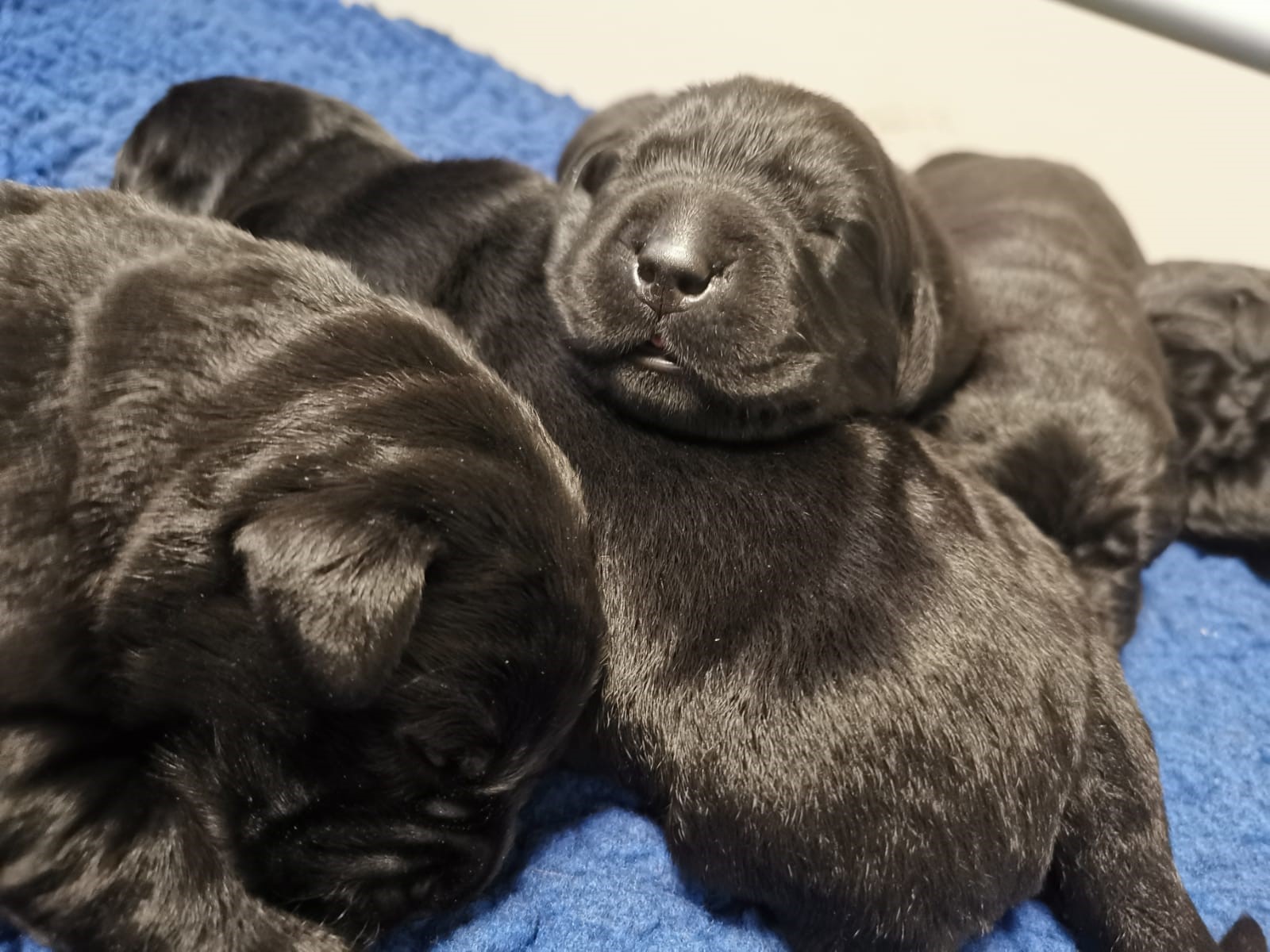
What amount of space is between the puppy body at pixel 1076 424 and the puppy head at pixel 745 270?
214 mm

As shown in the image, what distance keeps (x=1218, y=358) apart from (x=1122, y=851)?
144 cm

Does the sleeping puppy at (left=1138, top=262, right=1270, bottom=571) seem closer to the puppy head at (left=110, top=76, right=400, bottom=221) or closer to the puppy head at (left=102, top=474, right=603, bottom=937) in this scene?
the puppy head at (left=102, top=474, right=603, bottom=937)

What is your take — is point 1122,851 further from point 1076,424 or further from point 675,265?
point 675,265

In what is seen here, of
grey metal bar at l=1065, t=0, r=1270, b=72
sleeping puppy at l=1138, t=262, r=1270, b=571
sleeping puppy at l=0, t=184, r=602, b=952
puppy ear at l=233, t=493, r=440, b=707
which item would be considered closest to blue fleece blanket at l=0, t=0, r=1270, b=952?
sleeping puppy at l=1138, t=262, r=1270, b=571

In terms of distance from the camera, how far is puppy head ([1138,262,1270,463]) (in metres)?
2.42

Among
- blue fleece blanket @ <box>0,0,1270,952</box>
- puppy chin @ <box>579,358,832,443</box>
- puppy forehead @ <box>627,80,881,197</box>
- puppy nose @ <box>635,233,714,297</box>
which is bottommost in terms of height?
blue fleece blanket @ <box>0,0,1270,952</box>

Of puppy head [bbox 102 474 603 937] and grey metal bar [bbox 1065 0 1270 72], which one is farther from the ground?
grey metal bar [bbox 1065 0 1270 72]

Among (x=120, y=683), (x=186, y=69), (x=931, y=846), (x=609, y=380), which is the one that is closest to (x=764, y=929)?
(x=931, y=846)

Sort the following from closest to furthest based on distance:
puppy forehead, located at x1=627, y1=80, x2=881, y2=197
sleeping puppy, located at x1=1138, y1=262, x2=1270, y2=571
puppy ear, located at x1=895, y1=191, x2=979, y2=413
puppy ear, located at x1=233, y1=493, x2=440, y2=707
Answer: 1. puppy ear, located at x1=233, y1=493, x2=440, y2=707
2. puppy forehead, located at x1=627, y1=80, x2=881, y2=197
3. puppy ear, located at x1=895, y1=191, x2=979, y2=413
4. sleeping puppy, located at x1=1138, y1=262, x2=1270, y2=571

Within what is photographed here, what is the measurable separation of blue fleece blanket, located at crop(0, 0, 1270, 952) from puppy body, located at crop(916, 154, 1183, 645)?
260mm

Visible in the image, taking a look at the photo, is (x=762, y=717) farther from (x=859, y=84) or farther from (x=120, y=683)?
(x=859, y=84)

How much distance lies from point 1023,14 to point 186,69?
2.24 m

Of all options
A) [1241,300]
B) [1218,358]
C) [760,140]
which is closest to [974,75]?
[1241,300]

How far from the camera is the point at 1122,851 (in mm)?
1472
